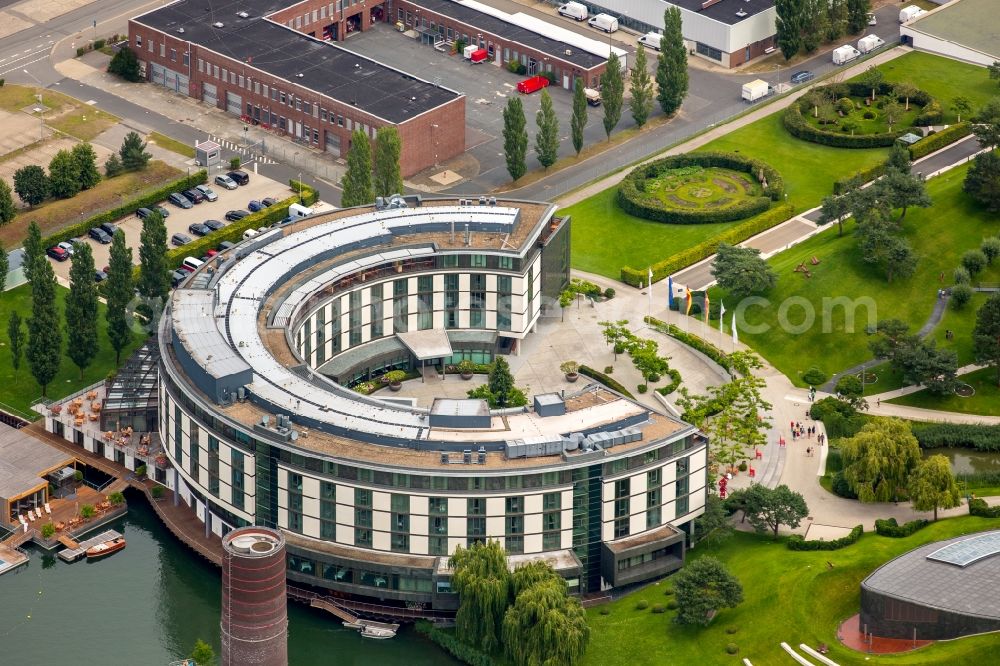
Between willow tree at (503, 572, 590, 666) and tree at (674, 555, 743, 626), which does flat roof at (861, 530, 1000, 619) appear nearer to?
tree at (674, 555, 743, 626)

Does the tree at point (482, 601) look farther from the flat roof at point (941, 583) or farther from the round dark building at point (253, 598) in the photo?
the flat roof at point (941, 583)

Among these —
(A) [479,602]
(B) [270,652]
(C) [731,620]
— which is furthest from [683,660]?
(B) [270,652]

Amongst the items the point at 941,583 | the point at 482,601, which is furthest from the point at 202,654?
the point at 941,583

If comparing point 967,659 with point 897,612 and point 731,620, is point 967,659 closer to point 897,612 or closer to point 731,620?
point 897,612

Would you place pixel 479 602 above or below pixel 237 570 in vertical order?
below

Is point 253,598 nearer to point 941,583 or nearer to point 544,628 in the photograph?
point 544,628
